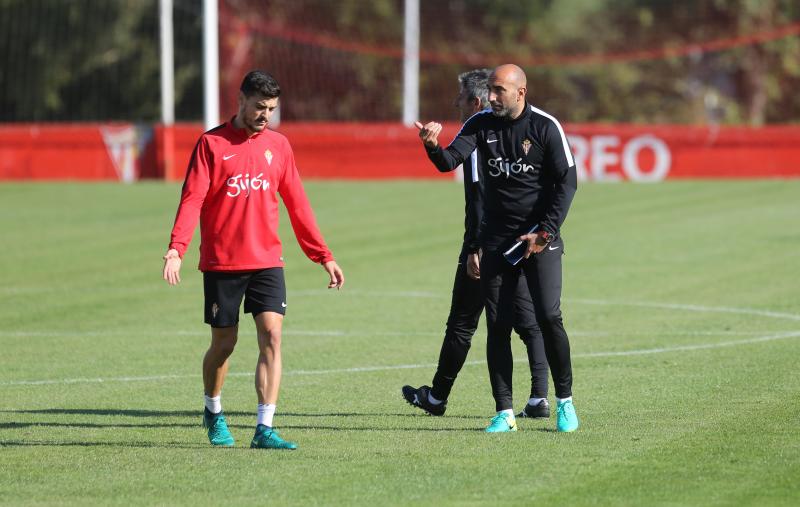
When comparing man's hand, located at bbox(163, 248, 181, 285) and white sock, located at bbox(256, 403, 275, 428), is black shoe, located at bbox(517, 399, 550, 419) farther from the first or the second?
man's hand, located at bbox(163, 248, 181, 285)

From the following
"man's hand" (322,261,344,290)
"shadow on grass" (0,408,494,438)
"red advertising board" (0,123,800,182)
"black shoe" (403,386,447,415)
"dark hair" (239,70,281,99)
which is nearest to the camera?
"dark hair" (239,70,281,99)

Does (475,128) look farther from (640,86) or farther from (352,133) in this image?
(640,86)

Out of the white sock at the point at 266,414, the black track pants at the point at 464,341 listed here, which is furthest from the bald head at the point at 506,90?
the white sock at the point at 266,414

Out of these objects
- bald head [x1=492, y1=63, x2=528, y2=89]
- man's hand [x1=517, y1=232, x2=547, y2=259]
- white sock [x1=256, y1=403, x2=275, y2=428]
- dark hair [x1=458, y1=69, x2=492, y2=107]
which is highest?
bald head [x1=492, y1=63, x2=528, y2=89]

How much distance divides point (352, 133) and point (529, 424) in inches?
1067

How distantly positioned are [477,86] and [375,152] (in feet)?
87.5

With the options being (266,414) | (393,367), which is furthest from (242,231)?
(393,367)

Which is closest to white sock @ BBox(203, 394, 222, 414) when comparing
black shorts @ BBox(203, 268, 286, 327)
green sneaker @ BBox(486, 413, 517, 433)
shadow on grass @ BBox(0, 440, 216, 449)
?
shadow on grass @ BBox(0, 440, 216, 449)

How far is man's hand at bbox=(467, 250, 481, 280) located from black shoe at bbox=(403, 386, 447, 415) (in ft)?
2.83

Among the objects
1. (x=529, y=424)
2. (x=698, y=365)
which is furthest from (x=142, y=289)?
(x=529, y=424)

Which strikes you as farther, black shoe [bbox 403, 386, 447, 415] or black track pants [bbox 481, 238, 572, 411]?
black shoe [bbox 403, 386, 447, 415]

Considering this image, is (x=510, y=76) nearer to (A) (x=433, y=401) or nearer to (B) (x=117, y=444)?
(A) (x=433, y=401)

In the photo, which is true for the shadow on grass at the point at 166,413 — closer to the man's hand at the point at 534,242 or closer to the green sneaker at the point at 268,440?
the green sneaker at the point at 268,440

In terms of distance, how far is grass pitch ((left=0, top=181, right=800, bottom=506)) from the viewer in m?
7.47
